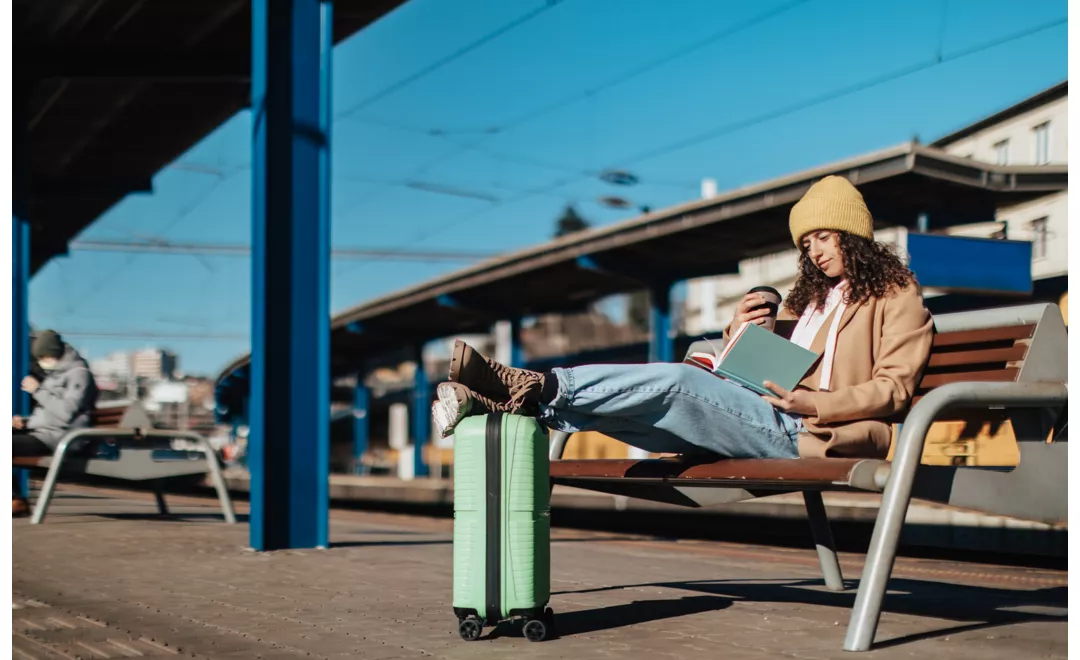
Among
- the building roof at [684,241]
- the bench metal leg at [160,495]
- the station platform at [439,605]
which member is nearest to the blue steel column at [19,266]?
the bench metal leg at [160,495]

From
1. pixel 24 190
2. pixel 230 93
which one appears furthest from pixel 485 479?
pixel 24 190

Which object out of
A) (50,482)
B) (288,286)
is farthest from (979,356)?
(50,482)

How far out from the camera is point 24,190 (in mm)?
16312

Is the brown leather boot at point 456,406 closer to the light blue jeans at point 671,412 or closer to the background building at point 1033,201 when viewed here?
the light blue jeans at point 671,412

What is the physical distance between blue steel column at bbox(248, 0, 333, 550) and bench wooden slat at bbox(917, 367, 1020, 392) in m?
3.64

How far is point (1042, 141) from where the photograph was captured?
18.8 m

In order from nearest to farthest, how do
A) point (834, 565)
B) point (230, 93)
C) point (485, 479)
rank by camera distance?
1. point (485, 479)
2. point (834, 565)
3. point (230, 93)

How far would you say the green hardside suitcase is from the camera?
3.56 meters

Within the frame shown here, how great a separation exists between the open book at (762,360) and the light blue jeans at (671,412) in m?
0.06

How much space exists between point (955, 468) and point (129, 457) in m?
7.47

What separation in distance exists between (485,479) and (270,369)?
363cm

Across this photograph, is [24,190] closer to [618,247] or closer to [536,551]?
[618,247]

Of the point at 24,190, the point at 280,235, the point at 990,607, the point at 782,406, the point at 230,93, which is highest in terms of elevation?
the point at 230,93

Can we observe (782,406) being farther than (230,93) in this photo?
No
